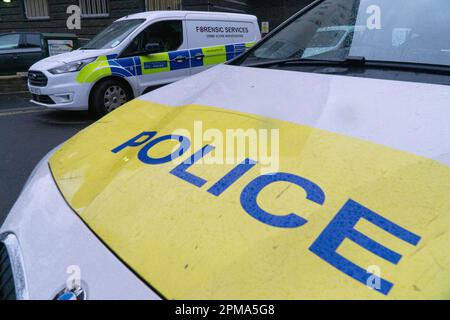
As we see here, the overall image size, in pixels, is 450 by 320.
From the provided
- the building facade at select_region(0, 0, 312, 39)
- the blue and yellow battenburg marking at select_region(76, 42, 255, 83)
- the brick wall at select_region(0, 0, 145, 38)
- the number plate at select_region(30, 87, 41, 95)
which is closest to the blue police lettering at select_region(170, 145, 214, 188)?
the blue and yellow battenburg marking at select_region(76, 42, 255, 83)

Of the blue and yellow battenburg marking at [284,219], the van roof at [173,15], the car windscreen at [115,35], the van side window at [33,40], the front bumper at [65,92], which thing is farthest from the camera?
the van side window at [33,40]

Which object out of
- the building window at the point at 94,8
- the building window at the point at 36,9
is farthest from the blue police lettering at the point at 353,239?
the building window at the point at 36,9

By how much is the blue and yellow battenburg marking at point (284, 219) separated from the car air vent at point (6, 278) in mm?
238

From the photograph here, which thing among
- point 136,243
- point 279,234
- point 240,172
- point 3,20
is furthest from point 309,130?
point 3,20

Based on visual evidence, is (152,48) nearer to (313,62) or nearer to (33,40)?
(313,62)

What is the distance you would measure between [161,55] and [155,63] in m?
0.19

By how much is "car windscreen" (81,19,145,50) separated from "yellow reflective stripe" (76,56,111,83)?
1.20ft

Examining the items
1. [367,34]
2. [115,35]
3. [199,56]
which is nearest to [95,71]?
[115,35]

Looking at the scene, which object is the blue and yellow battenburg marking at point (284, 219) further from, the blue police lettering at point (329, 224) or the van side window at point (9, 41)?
the van side window at point (9, 41)

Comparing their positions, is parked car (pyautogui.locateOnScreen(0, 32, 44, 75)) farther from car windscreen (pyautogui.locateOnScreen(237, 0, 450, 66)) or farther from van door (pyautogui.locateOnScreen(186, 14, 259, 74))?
car windscreen (pyautogui.locateOnScreen(237, 0, 450, 66))

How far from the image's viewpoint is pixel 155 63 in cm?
671

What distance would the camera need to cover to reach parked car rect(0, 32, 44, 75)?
10.0 m

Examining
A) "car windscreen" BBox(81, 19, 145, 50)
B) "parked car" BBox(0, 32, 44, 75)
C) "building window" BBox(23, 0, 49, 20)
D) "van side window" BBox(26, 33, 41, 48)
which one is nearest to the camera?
"car windscreen" BBox(81, 19, 145, 50)

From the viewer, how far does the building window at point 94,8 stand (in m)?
15.4
